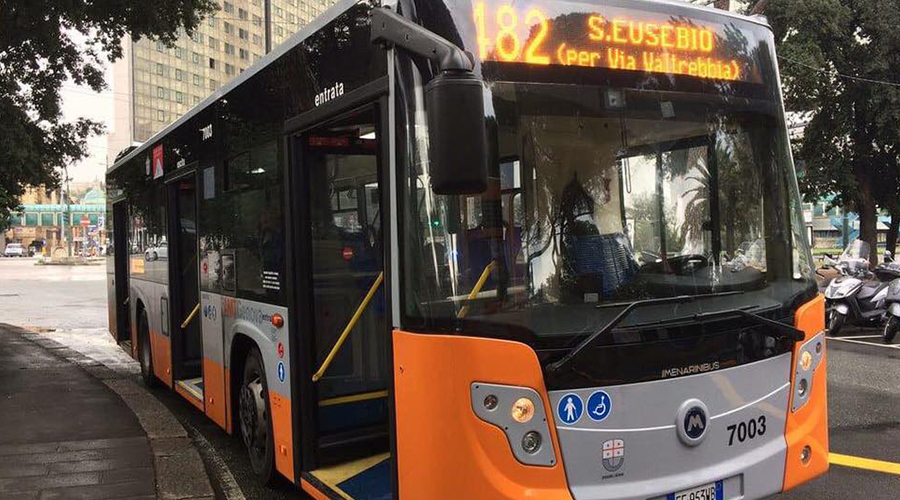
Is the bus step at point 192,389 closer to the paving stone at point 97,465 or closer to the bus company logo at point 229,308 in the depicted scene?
the paving stone at point 97,465

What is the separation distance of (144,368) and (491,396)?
689 centimetres

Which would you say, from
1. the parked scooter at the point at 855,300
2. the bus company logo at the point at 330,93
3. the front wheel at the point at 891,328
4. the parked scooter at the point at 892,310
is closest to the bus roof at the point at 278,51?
the bus company logo at the point at 330,93

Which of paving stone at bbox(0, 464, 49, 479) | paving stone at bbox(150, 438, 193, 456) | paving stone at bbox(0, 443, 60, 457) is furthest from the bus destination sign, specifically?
paving stone at bbox(0, 443, 60, 457)

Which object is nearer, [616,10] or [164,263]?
[616,10]

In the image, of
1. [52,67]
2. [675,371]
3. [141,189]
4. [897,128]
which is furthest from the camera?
[897,128]

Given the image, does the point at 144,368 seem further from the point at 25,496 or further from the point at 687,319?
the point at 687,319

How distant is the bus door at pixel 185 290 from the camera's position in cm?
664

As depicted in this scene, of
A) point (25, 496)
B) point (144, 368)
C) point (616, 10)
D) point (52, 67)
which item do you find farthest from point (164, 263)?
point (52, 67)

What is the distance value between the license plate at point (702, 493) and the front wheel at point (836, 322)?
371 inches

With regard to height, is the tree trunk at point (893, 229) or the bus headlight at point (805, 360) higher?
the tree trunk at point (893, 229)

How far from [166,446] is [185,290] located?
1.84 meters

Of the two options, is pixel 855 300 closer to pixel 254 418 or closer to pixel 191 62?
pixel 254 418

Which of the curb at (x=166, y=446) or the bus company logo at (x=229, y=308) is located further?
the bus company logo at (x=229, y=308)

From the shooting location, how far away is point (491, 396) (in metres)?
2.86
